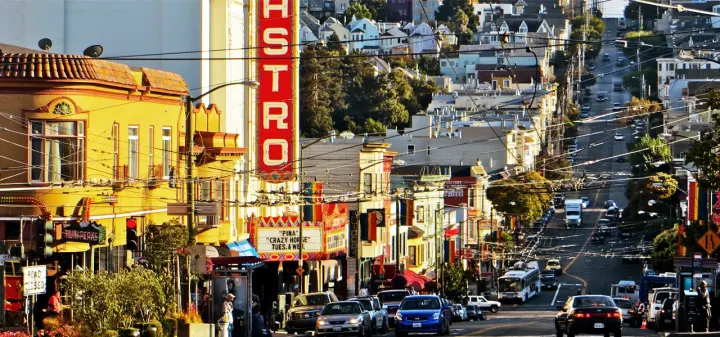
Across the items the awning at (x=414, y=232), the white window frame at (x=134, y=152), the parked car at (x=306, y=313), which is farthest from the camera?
the awning at (x=414, y=232)

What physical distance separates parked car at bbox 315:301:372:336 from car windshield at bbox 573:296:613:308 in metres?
6.33

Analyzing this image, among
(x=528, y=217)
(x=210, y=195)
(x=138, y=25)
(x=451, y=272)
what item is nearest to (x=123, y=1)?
(x=138, y=25)

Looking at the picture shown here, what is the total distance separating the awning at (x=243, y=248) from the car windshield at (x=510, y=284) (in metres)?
46.2

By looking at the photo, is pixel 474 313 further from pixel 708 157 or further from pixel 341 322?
pixel 708 157

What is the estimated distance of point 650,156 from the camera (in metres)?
152

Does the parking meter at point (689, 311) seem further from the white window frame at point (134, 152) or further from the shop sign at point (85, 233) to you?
the shop sign at point (85, 233)

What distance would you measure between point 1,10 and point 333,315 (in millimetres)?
21809

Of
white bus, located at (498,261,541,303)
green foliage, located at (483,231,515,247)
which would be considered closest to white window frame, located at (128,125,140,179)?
white bus, located at (498,261,541,303)

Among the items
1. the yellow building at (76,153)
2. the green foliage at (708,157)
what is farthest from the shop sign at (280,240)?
the green foliage at (708,157)

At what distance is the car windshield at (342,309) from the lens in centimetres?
4556

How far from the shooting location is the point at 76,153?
4278cm

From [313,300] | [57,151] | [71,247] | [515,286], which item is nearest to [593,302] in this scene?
[313,300]

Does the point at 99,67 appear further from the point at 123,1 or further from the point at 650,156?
the point at 650,156

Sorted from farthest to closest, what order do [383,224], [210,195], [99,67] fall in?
[383,224] → [210,195] → [99,67]
